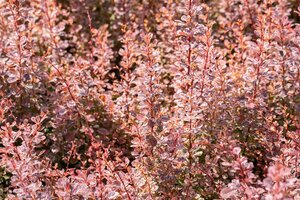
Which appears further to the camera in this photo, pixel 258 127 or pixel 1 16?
pixel 1 16

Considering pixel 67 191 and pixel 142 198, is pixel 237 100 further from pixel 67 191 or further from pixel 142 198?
pixel 67 191

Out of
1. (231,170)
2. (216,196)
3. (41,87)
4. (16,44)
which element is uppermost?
(16,44)

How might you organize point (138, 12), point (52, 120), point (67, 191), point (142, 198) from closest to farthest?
1. point (67, 191)
2. point (142, 198)
3. point (52, 120)
4. point (138, 12)

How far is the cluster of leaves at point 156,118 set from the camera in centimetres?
261

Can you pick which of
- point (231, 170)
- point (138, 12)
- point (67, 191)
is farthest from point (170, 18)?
point (67, 191)

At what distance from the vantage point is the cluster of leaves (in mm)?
2605

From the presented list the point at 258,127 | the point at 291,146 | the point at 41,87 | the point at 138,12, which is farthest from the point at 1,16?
the point at 291,146

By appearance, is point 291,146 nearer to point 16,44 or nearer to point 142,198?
point 142,198

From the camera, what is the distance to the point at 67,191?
247 centimetres

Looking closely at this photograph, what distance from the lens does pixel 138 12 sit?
14.5 ft

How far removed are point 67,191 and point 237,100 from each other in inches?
50.1

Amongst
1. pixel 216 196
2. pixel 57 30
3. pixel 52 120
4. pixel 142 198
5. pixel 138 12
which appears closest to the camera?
pixel 142 198

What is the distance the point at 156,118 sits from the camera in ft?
9.41

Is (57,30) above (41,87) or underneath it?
above
